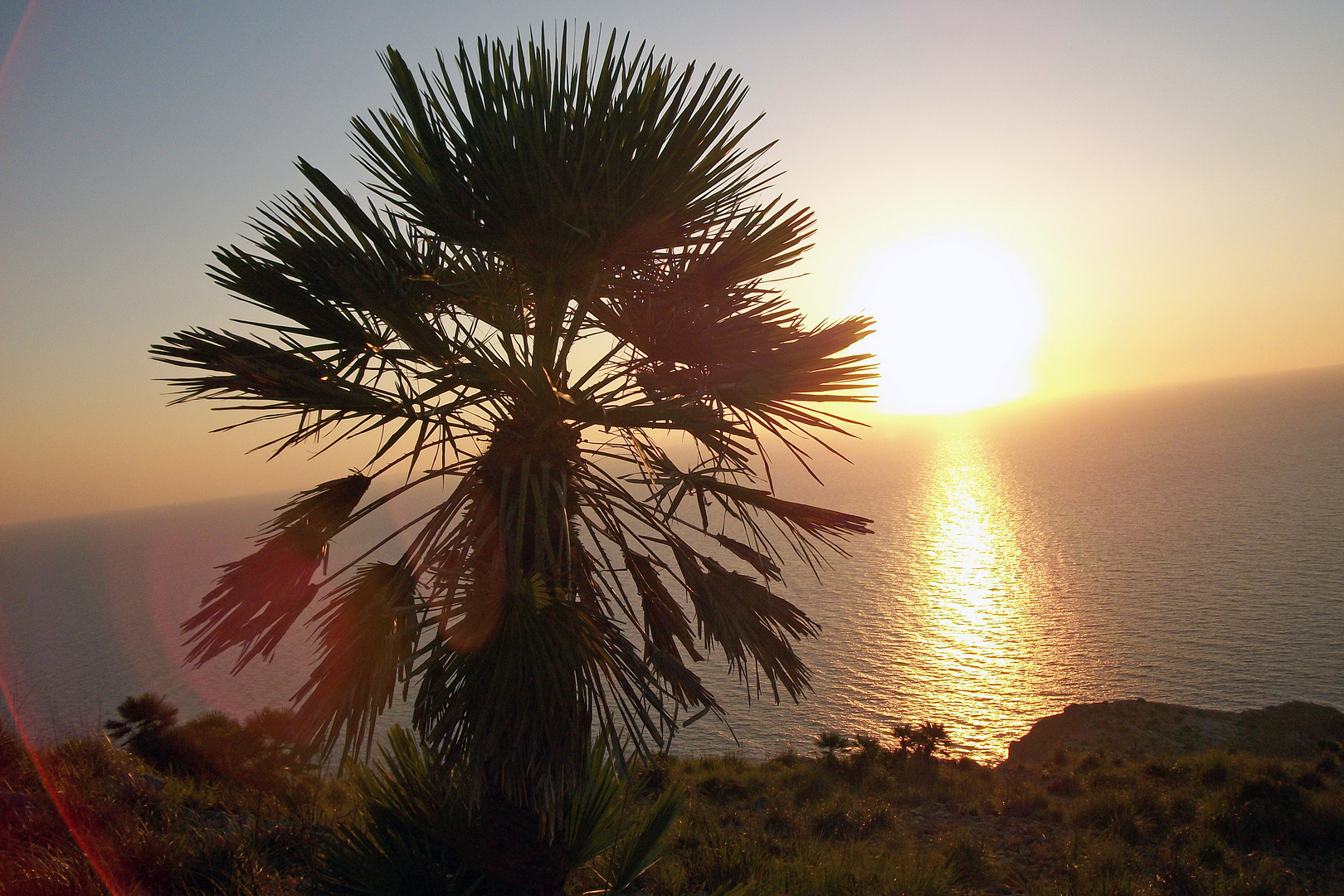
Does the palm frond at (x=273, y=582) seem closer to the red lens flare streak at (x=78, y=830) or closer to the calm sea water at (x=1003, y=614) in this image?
the red lens flare streak at (x=78, y=830)

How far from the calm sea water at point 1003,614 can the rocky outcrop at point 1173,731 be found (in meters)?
1.85

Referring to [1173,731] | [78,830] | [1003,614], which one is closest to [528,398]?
[78,830]

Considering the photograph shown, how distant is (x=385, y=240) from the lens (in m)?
3.58

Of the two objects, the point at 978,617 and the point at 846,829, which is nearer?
the point at 846,829

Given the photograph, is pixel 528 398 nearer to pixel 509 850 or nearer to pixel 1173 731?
pixel 509 850

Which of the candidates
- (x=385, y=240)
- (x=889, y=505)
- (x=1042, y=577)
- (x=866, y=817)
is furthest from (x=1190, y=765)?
(x=889, y=505)

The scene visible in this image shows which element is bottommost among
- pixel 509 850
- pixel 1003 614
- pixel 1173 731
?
pixel 1003 614

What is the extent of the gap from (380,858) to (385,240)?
139 inches

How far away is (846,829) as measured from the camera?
10.7m

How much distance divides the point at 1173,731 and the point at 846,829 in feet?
65.8

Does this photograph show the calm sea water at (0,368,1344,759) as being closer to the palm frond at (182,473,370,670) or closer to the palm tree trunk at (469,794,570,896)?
the palm frond at (182,473,370,670)

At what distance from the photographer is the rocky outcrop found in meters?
22.1

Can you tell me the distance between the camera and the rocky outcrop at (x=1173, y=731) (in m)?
22.1

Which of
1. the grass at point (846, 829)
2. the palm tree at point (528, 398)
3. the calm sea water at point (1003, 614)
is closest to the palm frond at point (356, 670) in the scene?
the palm tree at point (528, 398)
